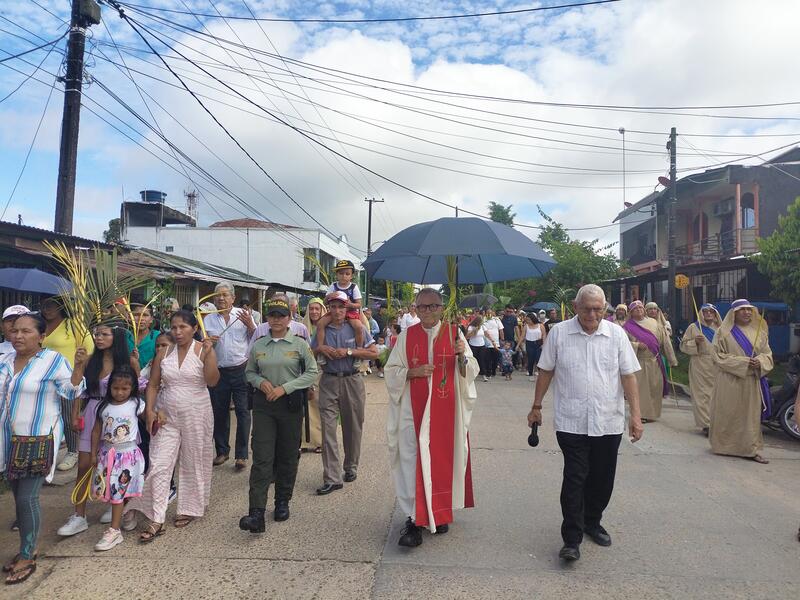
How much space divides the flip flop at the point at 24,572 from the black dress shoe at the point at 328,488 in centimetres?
213

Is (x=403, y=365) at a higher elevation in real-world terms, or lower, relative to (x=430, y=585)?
higher

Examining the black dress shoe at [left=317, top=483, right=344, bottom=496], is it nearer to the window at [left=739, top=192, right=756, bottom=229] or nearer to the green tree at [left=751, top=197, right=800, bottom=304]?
the green tree at [left=751, top=197, right=800, bottom=304]

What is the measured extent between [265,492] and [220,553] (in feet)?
1.70

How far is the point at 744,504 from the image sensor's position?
4.86 m

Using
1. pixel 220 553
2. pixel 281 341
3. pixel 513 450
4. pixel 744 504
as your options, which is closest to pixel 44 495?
pixel 220 553

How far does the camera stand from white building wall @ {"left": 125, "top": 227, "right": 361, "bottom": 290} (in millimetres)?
34875

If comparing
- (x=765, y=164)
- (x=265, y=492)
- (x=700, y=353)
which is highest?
(x=765, y=164)

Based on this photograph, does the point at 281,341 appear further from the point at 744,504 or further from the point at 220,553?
the point at 744,504

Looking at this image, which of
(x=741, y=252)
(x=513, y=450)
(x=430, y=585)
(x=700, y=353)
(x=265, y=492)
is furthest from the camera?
(x=741, y=252)

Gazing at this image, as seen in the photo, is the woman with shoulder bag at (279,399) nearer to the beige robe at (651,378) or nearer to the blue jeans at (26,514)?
the blue jeans at (26,514)

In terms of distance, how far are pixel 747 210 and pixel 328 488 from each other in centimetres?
2402

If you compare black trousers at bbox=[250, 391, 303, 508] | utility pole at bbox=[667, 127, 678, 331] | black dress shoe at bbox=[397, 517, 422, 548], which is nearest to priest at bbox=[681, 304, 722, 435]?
black dress shoe at bbox=[397, 517, 422, 548]

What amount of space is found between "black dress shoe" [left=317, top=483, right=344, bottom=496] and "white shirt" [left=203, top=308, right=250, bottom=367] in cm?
159

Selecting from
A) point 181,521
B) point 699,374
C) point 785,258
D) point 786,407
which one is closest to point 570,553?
point 181,521
